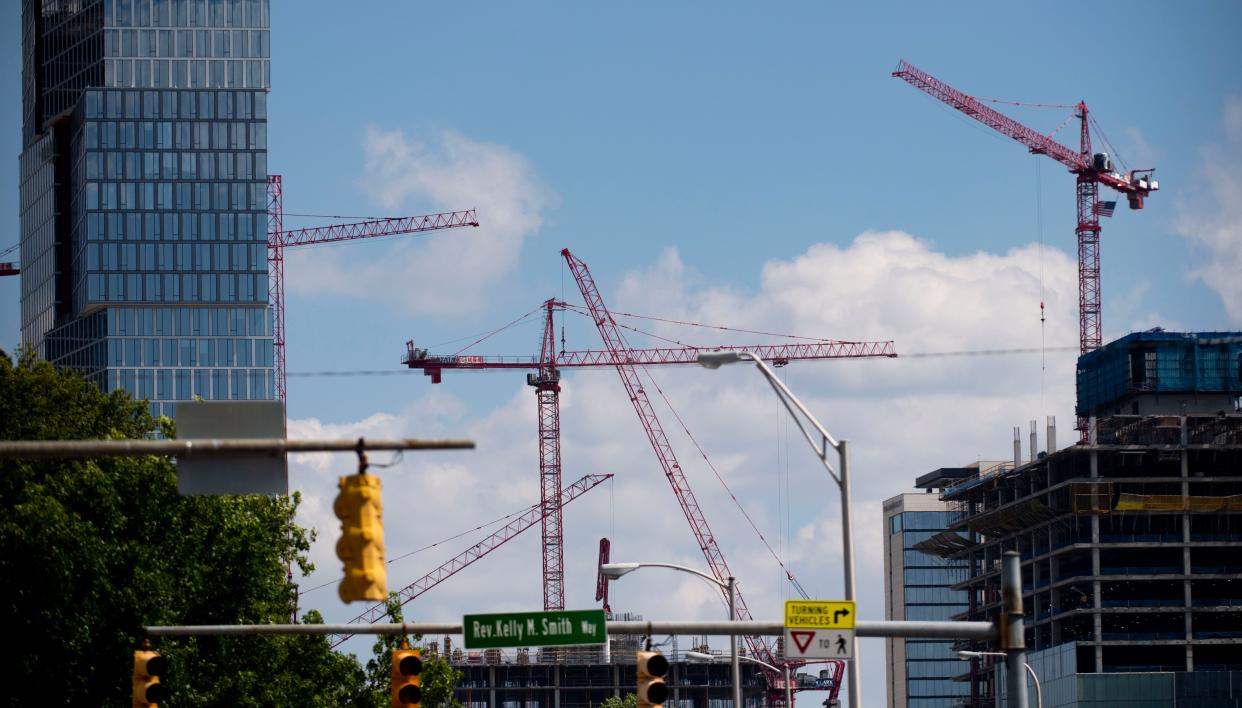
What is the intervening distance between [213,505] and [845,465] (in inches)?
1195

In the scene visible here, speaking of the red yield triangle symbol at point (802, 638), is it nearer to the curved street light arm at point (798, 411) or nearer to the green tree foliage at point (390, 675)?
the curved street light arm at point (798, 411)

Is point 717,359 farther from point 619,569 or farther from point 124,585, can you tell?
point 124,585

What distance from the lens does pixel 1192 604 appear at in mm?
190750

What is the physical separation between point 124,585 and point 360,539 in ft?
132

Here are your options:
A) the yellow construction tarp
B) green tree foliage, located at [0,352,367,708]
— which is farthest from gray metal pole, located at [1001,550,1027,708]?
the yellow construction tarp

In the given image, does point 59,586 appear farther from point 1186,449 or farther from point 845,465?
point 1186,449

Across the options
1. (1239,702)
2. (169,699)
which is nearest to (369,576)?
(169,699)

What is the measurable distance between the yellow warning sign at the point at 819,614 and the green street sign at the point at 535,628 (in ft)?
10.4

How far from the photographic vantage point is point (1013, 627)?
1230 inches

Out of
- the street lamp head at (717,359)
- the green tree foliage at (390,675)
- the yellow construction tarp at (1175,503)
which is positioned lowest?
the green tree foliage at (390,675)

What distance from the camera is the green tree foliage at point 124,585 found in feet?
198

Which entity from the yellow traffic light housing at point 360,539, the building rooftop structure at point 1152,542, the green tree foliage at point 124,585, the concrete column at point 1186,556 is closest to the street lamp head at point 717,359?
the yellow traffic light housing at point 360,539

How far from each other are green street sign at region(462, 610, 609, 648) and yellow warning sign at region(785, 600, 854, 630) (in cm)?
317

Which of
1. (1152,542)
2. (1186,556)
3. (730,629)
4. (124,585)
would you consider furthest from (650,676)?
(1152,542)
